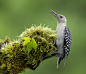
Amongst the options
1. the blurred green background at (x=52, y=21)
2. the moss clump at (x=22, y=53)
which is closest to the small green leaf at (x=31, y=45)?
the moss clump at (x=22, y=53)

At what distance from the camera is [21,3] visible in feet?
38.1

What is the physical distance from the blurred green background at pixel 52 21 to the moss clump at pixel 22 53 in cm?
629

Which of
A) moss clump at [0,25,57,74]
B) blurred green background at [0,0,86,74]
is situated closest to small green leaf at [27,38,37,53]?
moss clump at [0,25,57,74]

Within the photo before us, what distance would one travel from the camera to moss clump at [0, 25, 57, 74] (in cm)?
286

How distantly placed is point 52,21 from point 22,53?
737 cm

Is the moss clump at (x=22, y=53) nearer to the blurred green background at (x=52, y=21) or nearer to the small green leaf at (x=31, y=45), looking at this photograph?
the small green leaf at (x=31, y=45)

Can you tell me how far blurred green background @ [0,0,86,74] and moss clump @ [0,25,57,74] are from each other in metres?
6.29

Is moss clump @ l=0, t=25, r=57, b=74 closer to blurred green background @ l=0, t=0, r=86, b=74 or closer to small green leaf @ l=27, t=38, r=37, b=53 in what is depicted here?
small green leaf @ l=27, t=38, r=37, b=53

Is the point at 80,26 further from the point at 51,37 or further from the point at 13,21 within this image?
the point at 51,37

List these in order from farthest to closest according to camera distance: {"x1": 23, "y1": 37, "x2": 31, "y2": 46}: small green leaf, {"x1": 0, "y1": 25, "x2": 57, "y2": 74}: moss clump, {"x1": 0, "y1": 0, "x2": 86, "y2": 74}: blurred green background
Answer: {"x1": 0, "y1": 0, "x2": 86, "y2": 74}: blurred green background
{"x1": 0, "y1": 25, "x2": 57, "y2": 74}: moss clump
{"x1": 23, "y1": 37, "x2": 31, "y2": 46}: small green leaf

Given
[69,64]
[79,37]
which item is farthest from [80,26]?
[69,64]

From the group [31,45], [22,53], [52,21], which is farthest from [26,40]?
[52,21]

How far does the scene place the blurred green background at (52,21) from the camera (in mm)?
9992

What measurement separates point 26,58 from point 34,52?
0.20 metres
